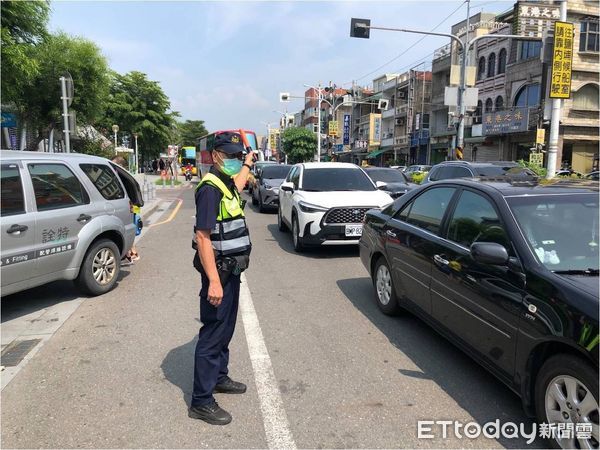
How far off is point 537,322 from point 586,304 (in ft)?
1.12

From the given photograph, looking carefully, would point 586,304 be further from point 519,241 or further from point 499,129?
point 499,129

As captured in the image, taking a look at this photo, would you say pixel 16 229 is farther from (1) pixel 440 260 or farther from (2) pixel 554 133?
(2) pixel 554 133

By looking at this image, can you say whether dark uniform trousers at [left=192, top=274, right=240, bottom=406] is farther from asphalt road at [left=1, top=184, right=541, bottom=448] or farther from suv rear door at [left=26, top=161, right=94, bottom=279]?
suv rear door at [left=26, top=161, right=94, bottom=279]

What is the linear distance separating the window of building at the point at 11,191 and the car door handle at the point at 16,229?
139 millimetres

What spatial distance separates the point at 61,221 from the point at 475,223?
4.41 metres

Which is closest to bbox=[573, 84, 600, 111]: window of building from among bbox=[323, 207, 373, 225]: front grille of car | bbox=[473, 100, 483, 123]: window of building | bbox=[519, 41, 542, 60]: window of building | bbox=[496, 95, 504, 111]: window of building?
A: bbox=[519, 41, 542, 60]: window of building

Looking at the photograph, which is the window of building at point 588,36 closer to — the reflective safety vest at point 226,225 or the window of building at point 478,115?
the window of building at point 478,115

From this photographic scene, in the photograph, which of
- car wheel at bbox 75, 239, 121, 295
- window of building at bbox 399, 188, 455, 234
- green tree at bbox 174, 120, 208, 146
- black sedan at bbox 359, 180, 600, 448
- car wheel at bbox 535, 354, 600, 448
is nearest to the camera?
car wheel at bbox 535, 354, 600, 448

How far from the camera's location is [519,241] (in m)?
3.27

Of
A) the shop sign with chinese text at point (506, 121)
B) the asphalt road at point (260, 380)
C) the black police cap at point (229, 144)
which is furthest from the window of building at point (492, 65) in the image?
the black police cap at point (229, 144)

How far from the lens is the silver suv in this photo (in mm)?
4949

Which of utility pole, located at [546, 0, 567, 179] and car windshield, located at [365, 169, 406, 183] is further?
car windshield, located at [365, 169, 406, 183]

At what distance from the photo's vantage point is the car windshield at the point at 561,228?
3.11m

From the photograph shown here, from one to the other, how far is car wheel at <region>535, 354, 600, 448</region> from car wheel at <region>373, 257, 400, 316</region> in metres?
2.28
